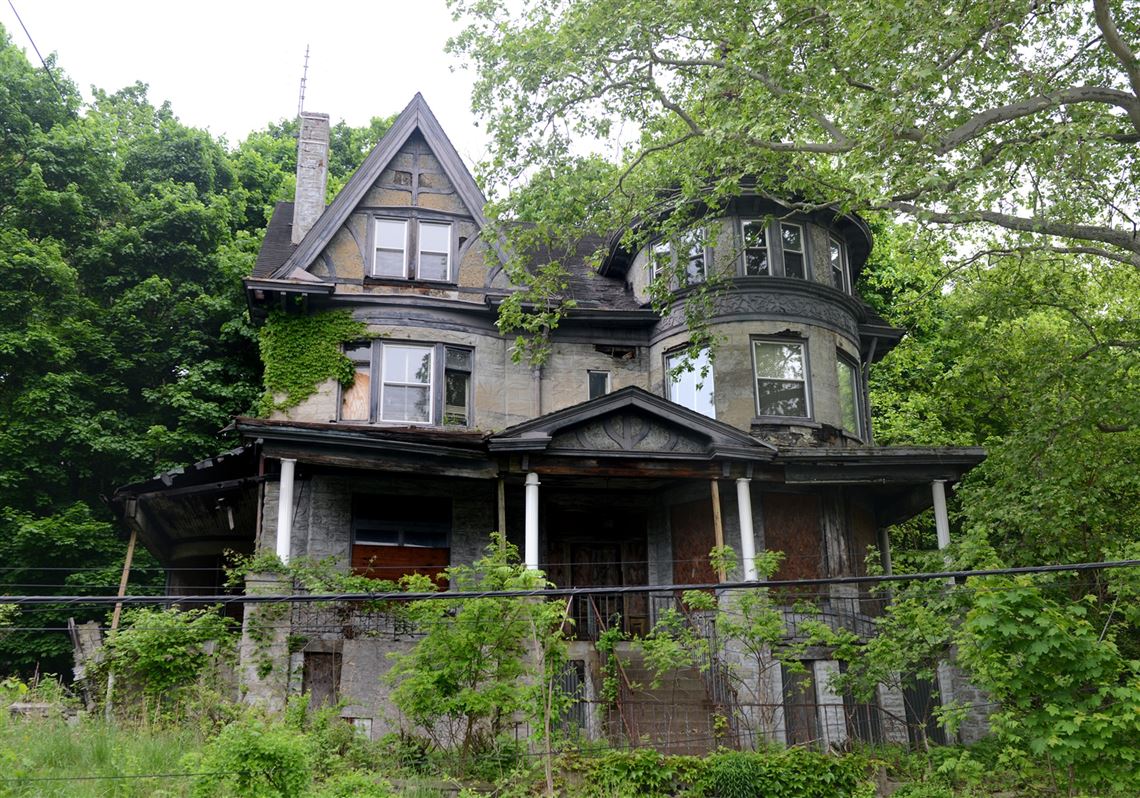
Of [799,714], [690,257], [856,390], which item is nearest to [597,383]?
[690,257]

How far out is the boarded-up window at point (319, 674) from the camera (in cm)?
1611

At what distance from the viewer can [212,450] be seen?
28.6 meters

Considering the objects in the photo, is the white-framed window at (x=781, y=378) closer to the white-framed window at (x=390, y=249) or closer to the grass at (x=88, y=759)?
the white-framed window at (x=390, y=249)

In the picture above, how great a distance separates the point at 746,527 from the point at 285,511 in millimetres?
7819

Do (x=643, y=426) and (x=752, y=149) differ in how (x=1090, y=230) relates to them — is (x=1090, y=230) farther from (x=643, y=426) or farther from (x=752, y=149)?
(x=643, y=426)

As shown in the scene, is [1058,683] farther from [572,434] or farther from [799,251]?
[799,251]

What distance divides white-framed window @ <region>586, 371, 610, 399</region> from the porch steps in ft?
21.3

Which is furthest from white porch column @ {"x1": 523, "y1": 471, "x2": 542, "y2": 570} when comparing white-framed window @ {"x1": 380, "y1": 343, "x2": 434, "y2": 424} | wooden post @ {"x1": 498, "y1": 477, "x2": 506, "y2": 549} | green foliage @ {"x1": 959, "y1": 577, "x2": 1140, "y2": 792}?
green foliage @ {"x1": 959, "y1": 577, "x2": 1140, "y2": 792}

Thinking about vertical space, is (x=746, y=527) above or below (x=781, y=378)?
below

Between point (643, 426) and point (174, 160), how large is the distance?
848 inches

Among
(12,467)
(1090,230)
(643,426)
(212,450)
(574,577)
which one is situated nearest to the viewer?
(1090,230)

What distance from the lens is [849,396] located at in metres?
22.0

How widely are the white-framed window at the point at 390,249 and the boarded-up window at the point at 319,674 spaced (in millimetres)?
8383

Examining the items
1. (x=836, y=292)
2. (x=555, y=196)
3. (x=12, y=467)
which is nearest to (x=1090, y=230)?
(x=836, y=292)
